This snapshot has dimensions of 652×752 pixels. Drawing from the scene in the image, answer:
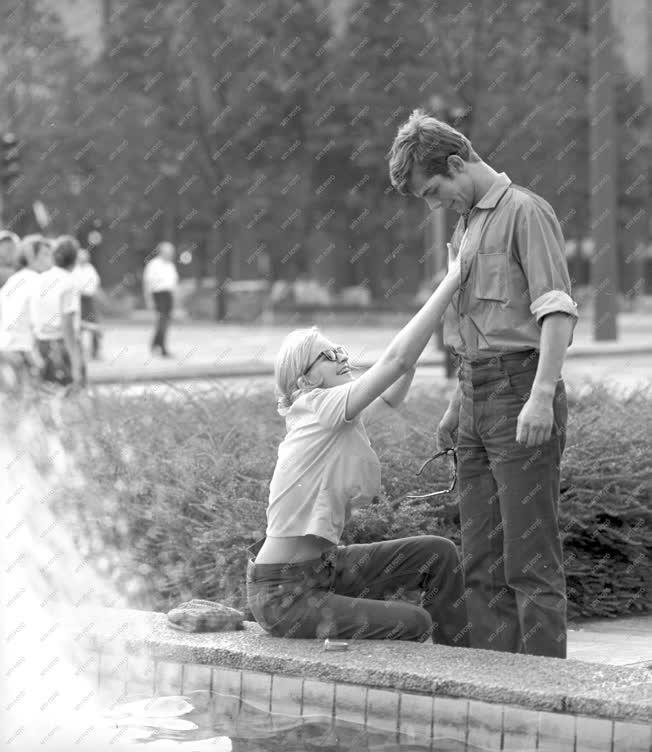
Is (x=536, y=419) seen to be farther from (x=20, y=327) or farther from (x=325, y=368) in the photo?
(x=20, y=327)

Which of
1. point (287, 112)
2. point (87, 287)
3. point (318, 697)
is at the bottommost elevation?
point (318, 697)

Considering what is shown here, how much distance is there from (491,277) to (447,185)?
0.32 metres

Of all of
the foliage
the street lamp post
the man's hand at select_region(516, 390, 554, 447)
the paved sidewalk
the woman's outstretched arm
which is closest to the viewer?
the man's hand at select_region(516, 390, 554, 447)

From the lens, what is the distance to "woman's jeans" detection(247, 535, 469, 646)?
4949 millimetres

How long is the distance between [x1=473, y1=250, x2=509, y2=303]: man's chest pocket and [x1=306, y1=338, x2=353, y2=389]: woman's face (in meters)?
0.56

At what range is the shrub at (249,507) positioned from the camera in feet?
20.3

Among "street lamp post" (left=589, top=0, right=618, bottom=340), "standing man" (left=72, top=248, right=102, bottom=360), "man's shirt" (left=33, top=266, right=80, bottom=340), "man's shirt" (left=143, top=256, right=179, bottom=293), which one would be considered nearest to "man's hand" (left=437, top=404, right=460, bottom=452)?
"man's shirt" (left=33, top=266, right=80, bottom=340)

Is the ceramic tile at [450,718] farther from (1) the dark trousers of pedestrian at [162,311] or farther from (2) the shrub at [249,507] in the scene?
(1) the dark trousers of pedestrian at [162,311]

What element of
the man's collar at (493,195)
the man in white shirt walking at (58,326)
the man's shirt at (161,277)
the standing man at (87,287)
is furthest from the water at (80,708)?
the man's shirt at (161,277)

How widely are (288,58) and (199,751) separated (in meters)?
38.6

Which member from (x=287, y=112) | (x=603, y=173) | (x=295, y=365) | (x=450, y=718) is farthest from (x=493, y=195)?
(x=287, y=112)

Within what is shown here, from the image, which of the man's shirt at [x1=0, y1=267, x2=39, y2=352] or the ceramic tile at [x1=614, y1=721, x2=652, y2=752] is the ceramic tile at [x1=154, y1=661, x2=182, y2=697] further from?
the man's shirt at [x1=0, y1=267, x2=39, y2=352]

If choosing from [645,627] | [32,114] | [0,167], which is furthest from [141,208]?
[645,627]

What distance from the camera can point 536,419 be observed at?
14.5 feet
